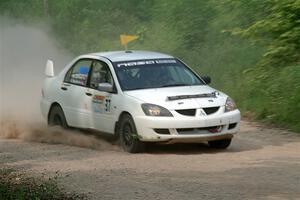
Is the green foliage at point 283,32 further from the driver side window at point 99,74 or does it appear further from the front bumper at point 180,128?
the front bumper at point 180,128

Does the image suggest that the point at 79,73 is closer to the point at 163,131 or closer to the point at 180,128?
the point at 163,131

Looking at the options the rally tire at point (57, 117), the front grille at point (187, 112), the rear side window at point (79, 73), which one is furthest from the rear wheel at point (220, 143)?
the rally tire at point (57, 117)

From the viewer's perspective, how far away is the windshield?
1305cm

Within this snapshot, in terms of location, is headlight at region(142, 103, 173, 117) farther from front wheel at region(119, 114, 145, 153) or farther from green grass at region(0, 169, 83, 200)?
green grass at region(0, 169, 83, 200)

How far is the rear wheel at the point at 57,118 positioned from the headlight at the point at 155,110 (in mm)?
2795

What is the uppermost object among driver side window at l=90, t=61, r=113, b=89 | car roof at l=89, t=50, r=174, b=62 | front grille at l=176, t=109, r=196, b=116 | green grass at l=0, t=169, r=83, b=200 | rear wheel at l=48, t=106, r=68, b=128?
car roof at l=89, t=50, r=174, b=62

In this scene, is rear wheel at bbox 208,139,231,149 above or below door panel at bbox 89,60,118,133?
below

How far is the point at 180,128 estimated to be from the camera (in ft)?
39.0

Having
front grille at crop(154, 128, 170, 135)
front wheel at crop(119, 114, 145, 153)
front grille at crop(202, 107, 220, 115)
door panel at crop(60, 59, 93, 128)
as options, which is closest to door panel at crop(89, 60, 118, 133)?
door panel at crop(60, 59, 93, 128)

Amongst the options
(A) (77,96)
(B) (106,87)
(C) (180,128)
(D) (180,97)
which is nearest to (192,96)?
(D) (180,97)

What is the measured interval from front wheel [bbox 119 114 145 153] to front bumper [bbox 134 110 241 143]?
16 cm

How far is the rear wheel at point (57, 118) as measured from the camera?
14523mm

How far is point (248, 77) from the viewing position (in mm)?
18906

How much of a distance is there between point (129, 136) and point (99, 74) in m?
1.72
